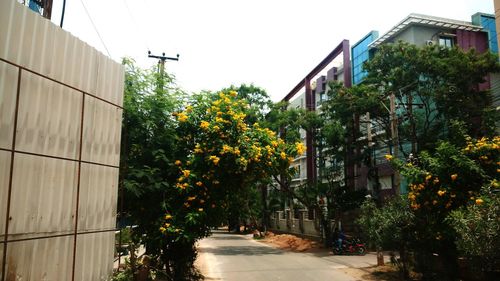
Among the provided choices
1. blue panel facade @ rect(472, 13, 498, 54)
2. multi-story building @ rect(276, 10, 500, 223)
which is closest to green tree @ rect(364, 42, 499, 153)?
multi-story building @ rect(276, 10, 500, 223)

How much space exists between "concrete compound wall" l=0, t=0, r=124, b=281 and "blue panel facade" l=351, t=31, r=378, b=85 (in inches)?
1134

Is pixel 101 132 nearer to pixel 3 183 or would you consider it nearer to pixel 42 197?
pixel 42 197

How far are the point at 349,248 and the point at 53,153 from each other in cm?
2113

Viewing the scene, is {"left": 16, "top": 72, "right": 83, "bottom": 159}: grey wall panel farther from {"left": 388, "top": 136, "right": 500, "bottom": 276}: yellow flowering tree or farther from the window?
the window

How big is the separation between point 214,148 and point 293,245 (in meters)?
22.0

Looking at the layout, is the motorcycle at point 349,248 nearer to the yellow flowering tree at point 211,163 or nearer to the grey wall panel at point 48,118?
the yellow flowering tree at point 211,163

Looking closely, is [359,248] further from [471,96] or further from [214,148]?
[214,148]

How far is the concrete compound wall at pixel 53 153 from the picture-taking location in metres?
4.14

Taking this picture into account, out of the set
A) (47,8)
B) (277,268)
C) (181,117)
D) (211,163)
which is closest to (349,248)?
(277,268)

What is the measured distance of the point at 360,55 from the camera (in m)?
33.2

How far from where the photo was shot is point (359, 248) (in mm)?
23484

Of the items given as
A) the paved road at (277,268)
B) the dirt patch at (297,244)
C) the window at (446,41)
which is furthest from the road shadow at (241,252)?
the window at (446,41)

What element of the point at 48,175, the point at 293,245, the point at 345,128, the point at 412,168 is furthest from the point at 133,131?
the point at 293,245

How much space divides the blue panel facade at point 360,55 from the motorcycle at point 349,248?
544 inches
